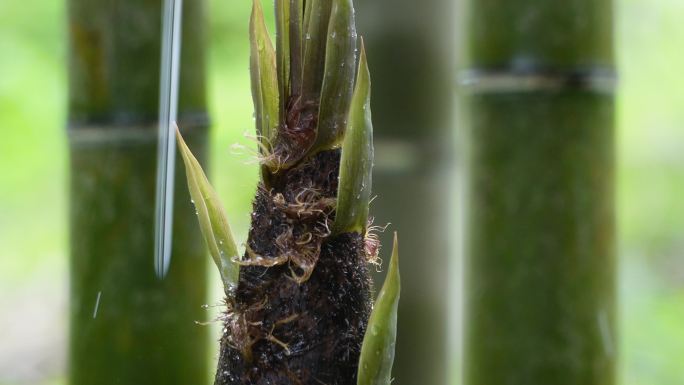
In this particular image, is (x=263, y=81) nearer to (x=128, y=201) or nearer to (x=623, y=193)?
(x=128, y=201)

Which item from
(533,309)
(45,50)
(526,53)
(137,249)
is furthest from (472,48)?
(45,50)

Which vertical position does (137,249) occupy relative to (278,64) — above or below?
below

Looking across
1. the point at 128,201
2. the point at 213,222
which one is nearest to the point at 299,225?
the point at 213,222

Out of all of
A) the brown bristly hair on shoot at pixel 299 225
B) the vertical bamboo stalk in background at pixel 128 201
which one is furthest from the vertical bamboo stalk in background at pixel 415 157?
the brown bristly hair on shoot at pixel 299 225

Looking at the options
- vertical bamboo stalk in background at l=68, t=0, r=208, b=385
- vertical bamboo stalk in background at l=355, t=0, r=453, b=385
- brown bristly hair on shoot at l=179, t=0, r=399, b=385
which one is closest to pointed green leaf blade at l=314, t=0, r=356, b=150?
brown bristly hair on shoot at l=179, t=0, r=399, b=385

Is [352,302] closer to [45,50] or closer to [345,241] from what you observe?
[345,241]
